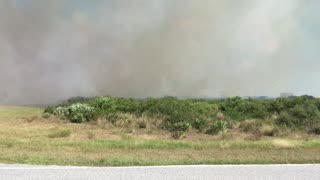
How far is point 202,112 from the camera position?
91.8ft

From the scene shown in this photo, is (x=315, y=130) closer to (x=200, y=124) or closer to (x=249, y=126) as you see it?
(x=249, y=126)

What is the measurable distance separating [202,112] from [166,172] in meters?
19.2

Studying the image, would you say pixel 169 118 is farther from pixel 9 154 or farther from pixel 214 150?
pixel 9 154

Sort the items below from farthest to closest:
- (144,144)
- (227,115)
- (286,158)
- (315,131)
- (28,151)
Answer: (227,115) → (315,131) → (144,144) → (28,151) → (286,158)

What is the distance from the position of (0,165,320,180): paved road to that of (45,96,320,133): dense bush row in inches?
527

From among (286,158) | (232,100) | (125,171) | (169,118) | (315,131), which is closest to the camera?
(125,171)

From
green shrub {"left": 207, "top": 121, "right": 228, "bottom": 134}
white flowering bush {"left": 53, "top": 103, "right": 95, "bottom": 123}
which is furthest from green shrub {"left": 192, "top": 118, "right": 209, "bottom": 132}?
white flowering bush {"left": 53, "top": 103, "right": 95, "bottom": 123}

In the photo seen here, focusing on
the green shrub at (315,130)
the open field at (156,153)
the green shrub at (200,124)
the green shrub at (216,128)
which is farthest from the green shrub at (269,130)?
the open field at (156,153)

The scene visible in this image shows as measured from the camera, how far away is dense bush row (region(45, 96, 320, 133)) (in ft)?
80.8

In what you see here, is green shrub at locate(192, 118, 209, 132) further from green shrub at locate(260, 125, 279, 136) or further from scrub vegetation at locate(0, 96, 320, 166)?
green shrub at locate(260, 125, 279, 136)

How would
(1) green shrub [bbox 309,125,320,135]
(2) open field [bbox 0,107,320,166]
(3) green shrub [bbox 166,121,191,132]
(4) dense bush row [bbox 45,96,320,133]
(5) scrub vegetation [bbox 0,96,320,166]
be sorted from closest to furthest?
(2) open field [bbox 0,107,320,166]
(5) scrub vegetation [bbox 0,96,320,166]
(3) green shrub [bbox 166,121,191,132]
(1) green shrub [bbox 309,125,320,135]
(4) dense bush row [bbox 45,96,320,133]

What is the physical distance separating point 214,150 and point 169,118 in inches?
473

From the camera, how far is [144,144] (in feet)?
48.6

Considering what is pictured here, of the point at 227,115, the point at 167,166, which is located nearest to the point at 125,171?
the point at 167,166
